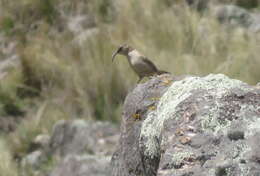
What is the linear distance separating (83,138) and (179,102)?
4323 millimetres

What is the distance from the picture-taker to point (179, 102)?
125 inches

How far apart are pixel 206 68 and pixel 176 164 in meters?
5.26

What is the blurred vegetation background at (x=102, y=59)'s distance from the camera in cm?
842

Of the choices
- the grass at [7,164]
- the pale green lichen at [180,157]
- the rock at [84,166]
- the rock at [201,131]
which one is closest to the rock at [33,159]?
the grass at [7,164]

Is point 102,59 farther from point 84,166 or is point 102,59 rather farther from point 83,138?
point 84,166

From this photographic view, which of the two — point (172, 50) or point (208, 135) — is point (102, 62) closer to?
point (172, 50)

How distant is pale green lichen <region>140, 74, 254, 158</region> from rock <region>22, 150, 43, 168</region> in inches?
200

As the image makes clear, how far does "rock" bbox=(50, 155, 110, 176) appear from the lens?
574cm

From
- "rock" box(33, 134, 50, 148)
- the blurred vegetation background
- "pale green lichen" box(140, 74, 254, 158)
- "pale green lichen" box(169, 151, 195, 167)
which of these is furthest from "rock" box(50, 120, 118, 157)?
"pale green lichen" box(169, 151, 195, 167)

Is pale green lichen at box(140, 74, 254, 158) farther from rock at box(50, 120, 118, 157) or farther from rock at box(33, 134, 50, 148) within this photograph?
rock at box(33, 134, 50, 148)

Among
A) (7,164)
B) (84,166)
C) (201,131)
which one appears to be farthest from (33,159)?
(201,131)

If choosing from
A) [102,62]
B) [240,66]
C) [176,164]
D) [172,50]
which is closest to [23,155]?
[102,62]

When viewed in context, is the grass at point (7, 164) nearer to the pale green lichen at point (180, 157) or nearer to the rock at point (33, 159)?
the rock at point (33, 159)

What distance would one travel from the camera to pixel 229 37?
919 centimetres
